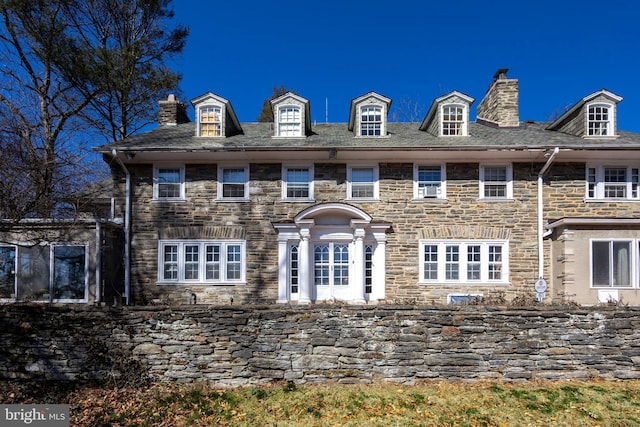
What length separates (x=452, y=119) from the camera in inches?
535

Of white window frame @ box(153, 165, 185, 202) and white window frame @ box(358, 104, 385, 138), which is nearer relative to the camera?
white window frame @ box(153, 165, 185, 202)

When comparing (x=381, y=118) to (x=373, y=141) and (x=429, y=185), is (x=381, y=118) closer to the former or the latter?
(x=373, y=141)

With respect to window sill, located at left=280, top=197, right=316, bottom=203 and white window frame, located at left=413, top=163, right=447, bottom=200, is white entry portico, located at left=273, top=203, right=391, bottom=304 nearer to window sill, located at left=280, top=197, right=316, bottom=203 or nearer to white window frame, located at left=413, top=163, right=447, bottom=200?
window sill, located at left=280, top=197, right=316, bottom=203

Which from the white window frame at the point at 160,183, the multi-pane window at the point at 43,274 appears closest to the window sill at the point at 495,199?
the white window frame at the point at 160,183

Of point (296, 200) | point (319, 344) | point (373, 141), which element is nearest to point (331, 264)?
point (296, 200)

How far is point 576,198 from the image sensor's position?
491 inches

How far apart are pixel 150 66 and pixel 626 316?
2264 cm

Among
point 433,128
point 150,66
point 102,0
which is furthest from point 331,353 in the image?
point 102,0

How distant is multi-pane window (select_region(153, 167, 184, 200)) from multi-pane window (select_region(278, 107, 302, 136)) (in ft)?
12.9

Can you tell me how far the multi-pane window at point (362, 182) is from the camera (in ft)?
42.1

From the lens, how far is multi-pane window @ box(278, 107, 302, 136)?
13625mm

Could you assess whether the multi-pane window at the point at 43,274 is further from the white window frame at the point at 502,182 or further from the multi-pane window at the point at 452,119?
the white window frame at the point at 502,182

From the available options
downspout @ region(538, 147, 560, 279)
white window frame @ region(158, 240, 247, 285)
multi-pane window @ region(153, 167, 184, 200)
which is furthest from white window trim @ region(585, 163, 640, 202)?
multi-pane window @ region(153, 167, 184, 200)

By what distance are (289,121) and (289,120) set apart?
0.13 ft
